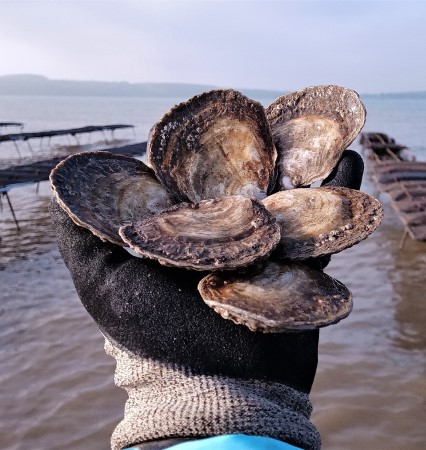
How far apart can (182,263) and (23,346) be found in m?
4.74

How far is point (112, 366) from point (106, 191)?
3.78 meters

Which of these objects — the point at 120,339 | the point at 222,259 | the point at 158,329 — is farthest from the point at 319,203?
the point at 120,339

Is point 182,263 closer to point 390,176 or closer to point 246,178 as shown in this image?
point 246,178

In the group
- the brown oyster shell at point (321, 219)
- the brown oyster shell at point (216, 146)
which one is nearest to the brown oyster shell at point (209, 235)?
the brown oyster shell at point (321, 219)

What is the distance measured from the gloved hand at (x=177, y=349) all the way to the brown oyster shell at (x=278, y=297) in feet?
0.68

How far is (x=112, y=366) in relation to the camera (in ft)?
16.7

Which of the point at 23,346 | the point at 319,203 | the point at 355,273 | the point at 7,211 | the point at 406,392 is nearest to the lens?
the point at 319,203

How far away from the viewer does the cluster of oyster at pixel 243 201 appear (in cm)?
135

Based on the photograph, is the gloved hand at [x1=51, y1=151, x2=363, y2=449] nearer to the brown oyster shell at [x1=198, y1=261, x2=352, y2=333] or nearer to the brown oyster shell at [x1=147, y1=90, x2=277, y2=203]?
the brown oyster shell at [x1=198, y1=261, x2=352, y2=333]

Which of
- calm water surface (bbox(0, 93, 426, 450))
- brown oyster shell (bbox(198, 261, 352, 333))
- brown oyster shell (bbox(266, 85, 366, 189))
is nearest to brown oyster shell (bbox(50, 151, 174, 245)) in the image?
brown oyster shell (bbox(198, 261, 352, 333))

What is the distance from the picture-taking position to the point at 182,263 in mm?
1334

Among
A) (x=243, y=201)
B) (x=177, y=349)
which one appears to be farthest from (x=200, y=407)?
(x=243, y=201)

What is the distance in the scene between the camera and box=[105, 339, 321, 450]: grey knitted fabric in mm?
1320

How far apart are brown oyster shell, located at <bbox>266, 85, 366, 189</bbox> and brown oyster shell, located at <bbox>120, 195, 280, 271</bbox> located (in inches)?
19.5
